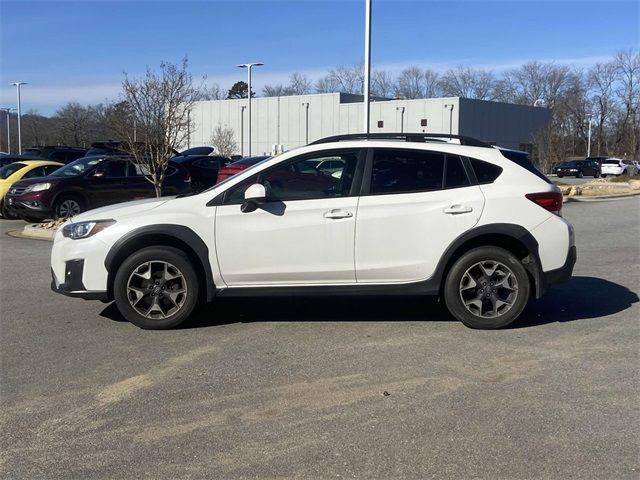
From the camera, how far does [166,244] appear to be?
6.03 metres

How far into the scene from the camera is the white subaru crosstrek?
19.4 feet

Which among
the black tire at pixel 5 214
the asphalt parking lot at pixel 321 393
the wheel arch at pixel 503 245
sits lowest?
the asphalt parking lot at pixel 321 393

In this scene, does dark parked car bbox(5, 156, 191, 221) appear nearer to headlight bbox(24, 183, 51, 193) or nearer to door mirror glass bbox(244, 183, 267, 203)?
headlight bbox(24, 183, 51, 193)

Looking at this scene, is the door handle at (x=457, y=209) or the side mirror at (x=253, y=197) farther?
the door handle at (x=457, y=209)

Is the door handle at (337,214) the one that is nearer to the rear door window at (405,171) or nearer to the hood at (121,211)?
the rear door window at (405,171)

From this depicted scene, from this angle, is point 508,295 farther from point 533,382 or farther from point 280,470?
point 280,470

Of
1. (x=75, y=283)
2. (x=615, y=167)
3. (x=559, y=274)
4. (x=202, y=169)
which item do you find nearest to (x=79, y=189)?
(x=202, y=169)

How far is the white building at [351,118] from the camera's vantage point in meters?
55.7

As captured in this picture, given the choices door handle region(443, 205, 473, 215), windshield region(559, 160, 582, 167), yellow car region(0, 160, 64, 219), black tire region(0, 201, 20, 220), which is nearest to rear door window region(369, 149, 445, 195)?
door handle region(443, 205, 473, 215)

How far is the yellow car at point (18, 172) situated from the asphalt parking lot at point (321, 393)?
11.0 metres

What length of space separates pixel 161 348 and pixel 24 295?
302cm

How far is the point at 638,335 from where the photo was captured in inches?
232

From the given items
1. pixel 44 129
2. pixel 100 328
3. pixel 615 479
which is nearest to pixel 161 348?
pixel 100 328

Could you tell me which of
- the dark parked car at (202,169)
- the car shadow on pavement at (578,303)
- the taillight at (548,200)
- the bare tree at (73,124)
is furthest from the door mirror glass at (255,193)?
the bare tree at (73,124)
